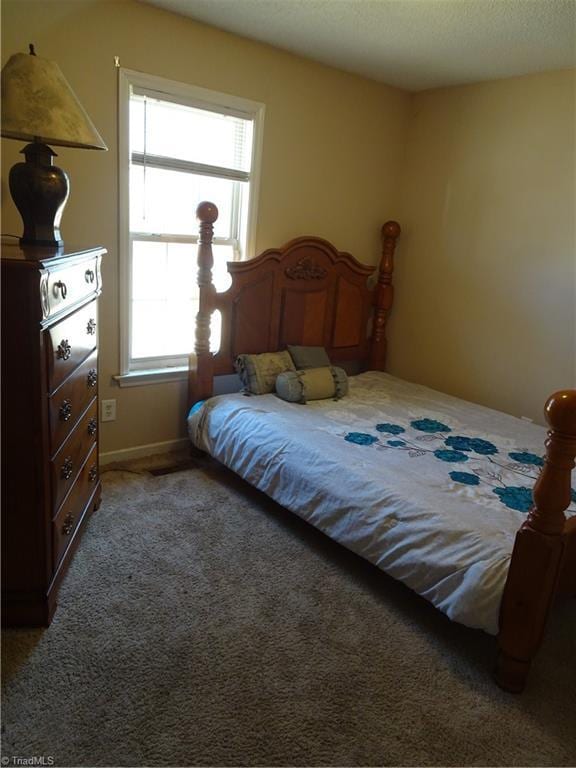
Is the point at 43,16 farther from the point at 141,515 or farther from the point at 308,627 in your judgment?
the point at 308,627

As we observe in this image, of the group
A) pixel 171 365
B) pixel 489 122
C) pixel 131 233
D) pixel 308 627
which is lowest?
pixel 308 627

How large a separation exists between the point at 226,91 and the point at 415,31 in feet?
3.25

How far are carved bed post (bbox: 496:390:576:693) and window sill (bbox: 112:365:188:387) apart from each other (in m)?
2.08

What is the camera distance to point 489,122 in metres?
3.23

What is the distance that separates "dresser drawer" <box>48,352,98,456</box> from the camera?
172 centimetres

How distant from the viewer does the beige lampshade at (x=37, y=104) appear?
1.79m

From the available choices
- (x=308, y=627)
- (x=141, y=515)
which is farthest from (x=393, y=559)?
(x=141, y=515)

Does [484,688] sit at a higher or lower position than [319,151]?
lower

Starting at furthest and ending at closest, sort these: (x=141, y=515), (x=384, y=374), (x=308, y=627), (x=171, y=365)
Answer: (x=384, y=374)
(x=171, y=365)
(x=141, y=515)
(x=308, y=627)

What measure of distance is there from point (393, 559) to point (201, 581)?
731mm

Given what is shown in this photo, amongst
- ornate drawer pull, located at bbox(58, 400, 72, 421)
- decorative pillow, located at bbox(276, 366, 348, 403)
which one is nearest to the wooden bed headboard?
decorative pillow, located at bbox(276, 366, 348, 403)

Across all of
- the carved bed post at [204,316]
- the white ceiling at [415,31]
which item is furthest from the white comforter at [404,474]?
the white ceiling at [415,31]

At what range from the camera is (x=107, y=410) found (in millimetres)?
2908

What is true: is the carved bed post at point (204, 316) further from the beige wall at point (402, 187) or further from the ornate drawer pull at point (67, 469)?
the ornate drawer pull at point (67, 469)
